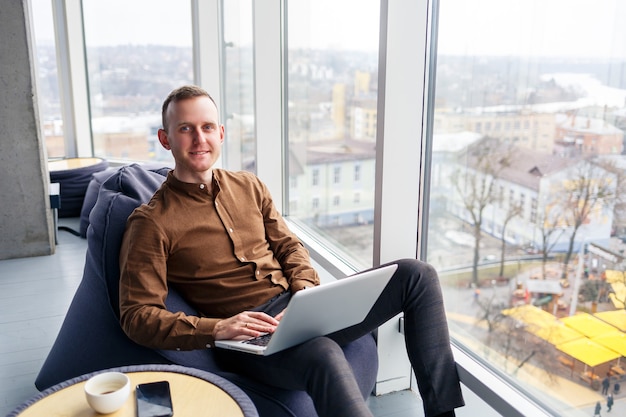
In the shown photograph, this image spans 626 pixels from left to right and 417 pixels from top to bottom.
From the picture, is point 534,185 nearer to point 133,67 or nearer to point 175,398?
point 175,398

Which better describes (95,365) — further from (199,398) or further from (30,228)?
(30,228)

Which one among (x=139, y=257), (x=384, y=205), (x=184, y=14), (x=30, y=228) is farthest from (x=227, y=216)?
(x=184, y=14)

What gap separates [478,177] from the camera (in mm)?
2240

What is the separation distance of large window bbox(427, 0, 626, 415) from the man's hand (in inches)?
34.3

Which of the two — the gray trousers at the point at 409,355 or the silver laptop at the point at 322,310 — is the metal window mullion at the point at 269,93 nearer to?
the gray trousers at the point at 409,355

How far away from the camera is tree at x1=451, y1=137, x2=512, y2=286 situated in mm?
2137

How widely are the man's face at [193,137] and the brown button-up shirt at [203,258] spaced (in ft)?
0.19

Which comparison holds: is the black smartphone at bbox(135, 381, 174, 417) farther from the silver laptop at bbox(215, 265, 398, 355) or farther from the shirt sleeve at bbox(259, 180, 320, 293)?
the shirt sleeve at bbox(259, 180, 320, 293)

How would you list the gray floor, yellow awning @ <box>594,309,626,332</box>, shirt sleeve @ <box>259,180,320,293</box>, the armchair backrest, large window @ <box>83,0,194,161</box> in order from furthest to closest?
large window @ <box>83,0,194,161</box> < the gray floor < shirt sleeve @ <box>259,180,320,293</box> < the armchair backrest < yellow awning @ <box>594,309,626,332</box>

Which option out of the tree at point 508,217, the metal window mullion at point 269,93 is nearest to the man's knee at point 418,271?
the tree at point 508,217

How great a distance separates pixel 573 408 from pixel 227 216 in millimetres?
1303

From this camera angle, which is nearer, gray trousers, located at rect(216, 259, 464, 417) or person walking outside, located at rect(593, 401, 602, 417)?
gray trousers, located at rect(216, 259, 464, 417)

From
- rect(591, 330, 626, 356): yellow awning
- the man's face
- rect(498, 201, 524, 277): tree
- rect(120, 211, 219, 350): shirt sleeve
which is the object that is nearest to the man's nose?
the man's face

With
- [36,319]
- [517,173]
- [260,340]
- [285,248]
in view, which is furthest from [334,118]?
[36,319]
